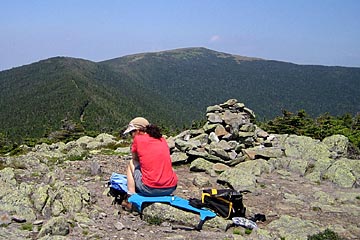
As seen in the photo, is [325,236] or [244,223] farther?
[244,223]

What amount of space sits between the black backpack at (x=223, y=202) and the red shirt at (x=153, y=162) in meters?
0.84

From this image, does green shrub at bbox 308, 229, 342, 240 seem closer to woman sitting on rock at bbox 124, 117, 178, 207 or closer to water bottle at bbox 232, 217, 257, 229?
water bottle at bbox 232, 217, 257, 229

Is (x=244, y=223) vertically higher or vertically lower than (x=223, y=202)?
lower

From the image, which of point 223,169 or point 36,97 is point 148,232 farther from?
point 36,97

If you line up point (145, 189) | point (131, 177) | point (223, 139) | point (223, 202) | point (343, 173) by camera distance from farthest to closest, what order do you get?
1. point (223, 139)
2. point (343, 173)
3. point (131, 177)
4. point (223, 202)
5. point (145, 189)

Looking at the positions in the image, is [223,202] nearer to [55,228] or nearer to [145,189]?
[145,189]

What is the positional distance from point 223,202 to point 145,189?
72.7 inches

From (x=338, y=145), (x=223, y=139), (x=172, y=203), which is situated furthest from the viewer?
(x=338, y=145)

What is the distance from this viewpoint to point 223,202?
29.6 feet

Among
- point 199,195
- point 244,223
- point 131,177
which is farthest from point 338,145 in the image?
point 131,177

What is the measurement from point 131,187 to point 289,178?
691 cm

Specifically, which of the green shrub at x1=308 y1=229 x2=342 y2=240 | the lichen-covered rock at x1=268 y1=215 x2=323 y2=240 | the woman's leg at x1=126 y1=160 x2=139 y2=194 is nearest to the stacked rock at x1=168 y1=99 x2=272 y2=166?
the lichen-covered rock at x1=268 y1=215 x2=323 y2=240

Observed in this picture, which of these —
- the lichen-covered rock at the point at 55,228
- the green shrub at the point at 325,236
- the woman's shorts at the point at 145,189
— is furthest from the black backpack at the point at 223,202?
the lichen-covered rock at the point at 55,228

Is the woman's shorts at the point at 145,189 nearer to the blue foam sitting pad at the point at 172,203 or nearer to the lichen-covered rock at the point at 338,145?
the blue foam sitting pad at the point at 172,203
